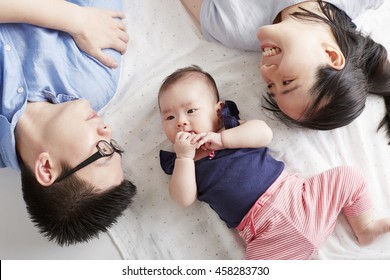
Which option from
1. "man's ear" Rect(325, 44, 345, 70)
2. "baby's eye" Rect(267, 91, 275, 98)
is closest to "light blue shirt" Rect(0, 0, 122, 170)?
"baby's eye" Rect(267, 91, 275, 98)

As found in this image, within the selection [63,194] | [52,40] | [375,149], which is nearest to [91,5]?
[52,40]

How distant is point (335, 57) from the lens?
1164mm

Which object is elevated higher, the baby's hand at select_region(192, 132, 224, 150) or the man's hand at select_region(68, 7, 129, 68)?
the man's hand at select_region(68, 7, 129, 68)

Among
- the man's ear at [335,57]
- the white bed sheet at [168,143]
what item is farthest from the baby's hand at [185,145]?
the man's ear at [335,57]

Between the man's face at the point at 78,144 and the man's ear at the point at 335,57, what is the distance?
1.83 ft

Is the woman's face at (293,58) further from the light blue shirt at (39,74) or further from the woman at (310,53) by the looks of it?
the light blue shirt at (39,74)

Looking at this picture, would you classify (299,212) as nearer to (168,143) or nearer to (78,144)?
(168,143)

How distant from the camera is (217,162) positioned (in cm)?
123

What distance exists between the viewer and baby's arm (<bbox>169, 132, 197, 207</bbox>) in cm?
120

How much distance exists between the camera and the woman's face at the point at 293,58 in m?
1.15

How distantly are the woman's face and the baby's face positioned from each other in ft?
0.51

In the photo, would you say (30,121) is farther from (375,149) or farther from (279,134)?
(375,149)

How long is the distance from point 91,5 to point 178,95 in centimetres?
35

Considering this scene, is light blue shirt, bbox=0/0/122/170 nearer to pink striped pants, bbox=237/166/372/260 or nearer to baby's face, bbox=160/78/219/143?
baby's face, bbox=160/78/219/143
